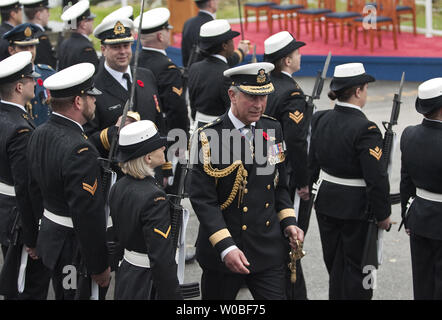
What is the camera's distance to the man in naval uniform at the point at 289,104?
5.78m

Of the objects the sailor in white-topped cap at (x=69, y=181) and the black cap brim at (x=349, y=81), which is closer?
the sailor in white-topped cap at (x=69, y=181)

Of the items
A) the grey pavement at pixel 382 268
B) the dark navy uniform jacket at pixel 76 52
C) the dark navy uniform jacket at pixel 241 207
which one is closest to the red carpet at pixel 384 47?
the grey pavement at pixel 382 268

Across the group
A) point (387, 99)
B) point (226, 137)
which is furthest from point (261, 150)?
point (387, 99)

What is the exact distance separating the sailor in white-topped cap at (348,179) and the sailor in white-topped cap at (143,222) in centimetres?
143

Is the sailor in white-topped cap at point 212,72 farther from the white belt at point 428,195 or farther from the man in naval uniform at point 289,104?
the white belt at point 428,195

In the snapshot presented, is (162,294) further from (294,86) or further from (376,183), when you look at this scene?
(294,86)

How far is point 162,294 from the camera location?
13.9 ft

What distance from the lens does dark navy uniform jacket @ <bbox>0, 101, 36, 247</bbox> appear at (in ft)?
16.5

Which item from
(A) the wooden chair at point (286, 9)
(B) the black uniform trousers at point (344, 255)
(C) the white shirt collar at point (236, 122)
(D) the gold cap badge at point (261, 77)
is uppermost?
(D) the gold cap badge at point (261, 77)

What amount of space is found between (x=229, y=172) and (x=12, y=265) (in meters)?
1.80

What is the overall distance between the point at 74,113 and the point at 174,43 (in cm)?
981

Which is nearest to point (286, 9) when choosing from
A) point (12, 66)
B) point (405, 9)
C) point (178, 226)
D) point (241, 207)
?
point (405, 9)

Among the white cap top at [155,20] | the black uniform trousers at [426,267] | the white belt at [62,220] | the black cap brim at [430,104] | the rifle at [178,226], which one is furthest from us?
the white cap top at [155,20]

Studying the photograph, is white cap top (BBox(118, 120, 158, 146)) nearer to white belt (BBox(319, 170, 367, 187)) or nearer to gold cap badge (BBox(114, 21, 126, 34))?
white belt (BBox(319, 170, 367, 187))
